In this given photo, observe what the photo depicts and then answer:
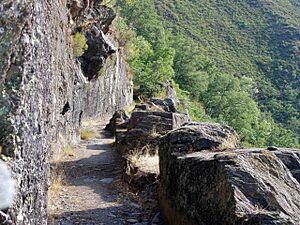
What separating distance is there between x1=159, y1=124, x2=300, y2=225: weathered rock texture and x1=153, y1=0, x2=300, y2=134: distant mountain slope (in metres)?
57.1

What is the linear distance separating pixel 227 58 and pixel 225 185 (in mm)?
67098

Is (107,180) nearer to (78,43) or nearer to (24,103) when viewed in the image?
(24,103)

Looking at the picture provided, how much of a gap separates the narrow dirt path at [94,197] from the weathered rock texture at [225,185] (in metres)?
0.70

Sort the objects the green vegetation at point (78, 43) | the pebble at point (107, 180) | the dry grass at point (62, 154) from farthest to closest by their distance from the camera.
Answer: the green vegetation at point (78, 43) < the dry grass at point (62, 154) < the pebble at point (107, 180)

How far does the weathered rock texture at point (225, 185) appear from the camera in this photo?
13.2 feet

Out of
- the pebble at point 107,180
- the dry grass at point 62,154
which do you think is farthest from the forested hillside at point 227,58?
the pebble at point 107,180

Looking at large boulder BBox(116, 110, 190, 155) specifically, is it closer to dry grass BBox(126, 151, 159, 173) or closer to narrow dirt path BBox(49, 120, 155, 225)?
dry grass BBox(126, 151, 159, 173)

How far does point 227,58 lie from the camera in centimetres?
6981

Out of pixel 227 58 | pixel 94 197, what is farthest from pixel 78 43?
pixel 227 58

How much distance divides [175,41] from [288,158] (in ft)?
174

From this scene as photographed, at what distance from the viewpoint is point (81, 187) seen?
25.8ft

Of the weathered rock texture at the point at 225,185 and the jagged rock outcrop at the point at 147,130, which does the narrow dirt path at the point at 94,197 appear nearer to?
the jagged rock outcrop at the point at 147,130

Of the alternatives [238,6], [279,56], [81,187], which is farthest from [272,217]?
[238,6]

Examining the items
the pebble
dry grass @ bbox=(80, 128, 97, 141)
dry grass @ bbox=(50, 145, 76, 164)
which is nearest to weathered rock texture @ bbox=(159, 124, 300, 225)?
the pebble
